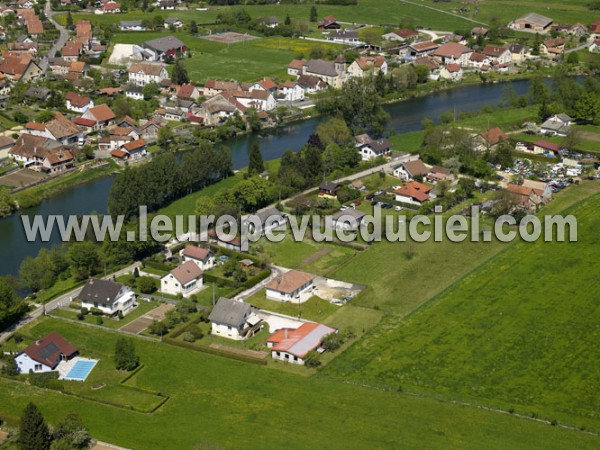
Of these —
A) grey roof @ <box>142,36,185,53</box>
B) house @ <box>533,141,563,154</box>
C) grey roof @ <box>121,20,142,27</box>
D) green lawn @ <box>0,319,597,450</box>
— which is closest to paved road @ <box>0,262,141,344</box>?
green lawn @ <box>0,319,597,450</box>

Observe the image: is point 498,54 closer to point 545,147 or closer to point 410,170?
point 545,147

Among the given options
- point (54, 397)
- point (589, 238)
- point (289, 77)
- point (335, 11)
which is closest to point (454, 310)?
point (589, 238)

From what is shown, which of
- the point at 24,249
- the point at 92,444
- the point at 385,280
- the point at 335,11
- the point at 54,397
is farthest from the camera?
the point at 335,11

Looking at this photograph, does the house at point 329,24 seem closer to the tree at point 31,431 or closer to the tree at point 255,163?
the tree at point 255,163

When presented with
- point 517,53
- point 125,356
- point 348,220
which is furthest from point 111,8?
point 125,356

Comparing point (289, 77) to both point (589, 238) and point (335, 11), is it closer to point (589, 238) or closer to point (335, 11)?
point (335, 11)
